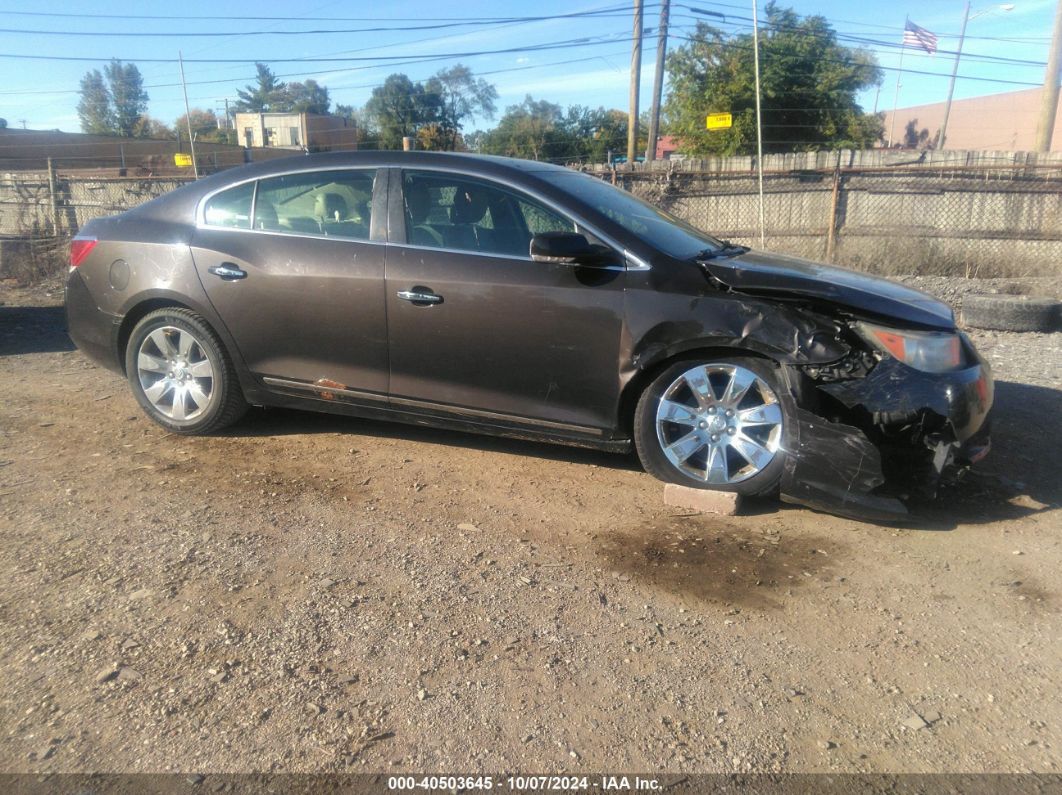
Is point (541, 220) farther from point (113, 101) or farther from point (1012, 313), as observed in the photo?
point (113, 101)

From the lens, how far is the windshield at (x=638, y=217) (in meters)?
4.21

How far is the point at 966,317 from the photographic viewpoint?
26.2ft

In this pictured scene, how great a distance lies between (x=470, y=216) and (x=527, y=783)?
9.89ft

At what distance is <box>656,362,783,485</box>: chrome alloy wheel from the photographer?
3.83 metres

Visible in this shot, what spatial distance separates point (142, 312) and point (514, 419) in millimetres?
2493

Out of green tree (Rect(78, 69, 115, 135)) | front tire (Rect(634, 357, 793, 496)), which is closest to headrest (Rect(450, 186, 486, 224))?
front tire (Rect(634, 357, 793, 496))

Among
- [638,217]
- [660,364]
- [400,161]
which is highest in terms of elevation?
[400,161]

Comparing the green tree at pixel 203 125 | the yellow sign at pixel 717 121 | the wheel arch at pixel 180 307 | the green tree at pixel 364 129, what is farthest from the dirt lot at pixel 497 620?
the green tree at pixel 203 125

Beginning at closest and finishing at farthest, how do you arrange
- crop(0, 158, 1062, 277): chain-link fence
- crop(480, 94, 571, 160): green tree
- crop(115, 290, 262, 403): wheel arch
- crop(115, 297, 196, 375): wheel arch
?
crop(115, 290, 262, 403): wheel arch < crop(115, 297, 196, 375): wheel arch < crop(0, 158, 1062, 277): chain-link fence < crop(480, 94, 571, 160): green tree

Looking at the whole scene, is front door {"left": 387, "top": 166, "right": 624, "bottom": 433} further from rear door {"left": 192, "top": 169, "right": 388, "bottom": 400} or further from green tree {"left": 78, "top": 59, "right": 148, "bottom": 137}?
green tree {"left": 78, "top": 59, "right": 148, "bottom": 137}

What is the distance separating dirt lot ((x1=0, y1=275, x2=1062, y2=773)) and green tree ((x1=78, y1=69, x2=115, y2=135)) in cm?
8589

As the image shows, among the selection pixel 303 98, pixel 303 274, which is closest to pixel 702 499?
pixel 303 274

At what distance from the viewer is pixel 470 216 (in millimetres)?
4340

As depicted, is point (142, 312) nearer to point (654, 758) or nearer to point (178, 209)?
point (178, 209)
